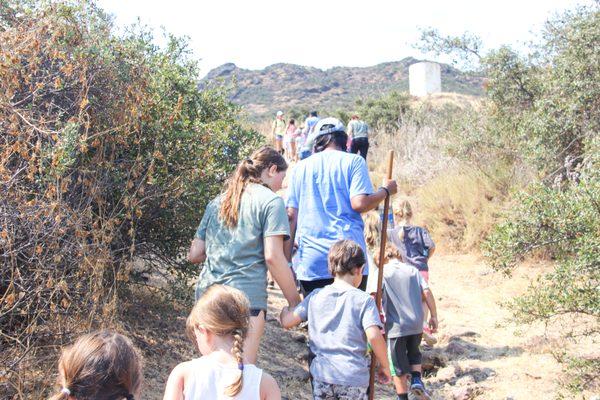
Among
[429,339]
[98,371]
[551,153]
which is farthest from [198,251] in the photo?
[551,153]

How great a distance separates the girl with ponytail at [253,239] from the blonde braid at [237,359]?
915 millimetres

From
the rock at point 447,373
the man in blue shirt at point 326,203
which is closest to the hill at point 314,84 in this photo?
the rock at point 447,373

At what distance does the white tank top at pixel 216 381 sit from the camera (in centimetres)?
276

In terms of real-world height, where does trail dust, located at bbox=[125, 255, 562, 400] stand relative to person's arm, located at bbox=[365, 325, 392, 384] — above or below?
below

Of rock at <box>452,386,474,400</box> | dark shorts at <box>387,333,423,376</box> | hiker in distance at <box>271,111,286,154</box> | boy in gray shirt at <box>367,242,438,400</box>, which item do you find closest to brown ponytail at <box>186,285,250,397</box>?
boy in gray shirt at <box>367,242,438,400</box>

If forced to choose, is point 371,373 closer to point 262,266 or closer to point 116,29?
point 262,266

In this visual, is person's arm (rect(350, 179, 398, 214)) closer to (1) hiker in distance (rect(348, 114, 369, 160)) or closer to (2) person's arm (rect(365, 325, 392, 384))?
(2) person's arm (rect(365, 325, 392, 384))

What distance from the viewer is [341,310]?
3857mm

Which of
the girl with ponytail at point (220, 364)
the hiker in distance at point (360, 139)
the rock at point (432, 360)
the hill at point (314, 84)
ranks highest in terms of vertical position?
the hill at point (314, 84)

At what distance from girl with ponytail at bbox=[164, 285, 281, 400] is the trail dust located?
81.1 inches

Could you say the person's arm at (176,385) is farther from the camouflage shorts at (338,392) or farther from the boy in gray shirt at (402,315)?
the boy in gray shirt at (402,315)

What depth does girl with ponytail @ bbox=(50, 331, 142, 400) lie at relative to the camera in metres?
2.34

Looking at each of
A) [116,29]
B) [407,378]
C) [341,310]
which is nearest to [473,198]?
[407,378]

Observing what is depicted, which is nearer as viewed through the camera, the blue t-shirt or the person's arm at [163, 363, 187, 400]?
the person's arm at [163, 363, 187, 400]
